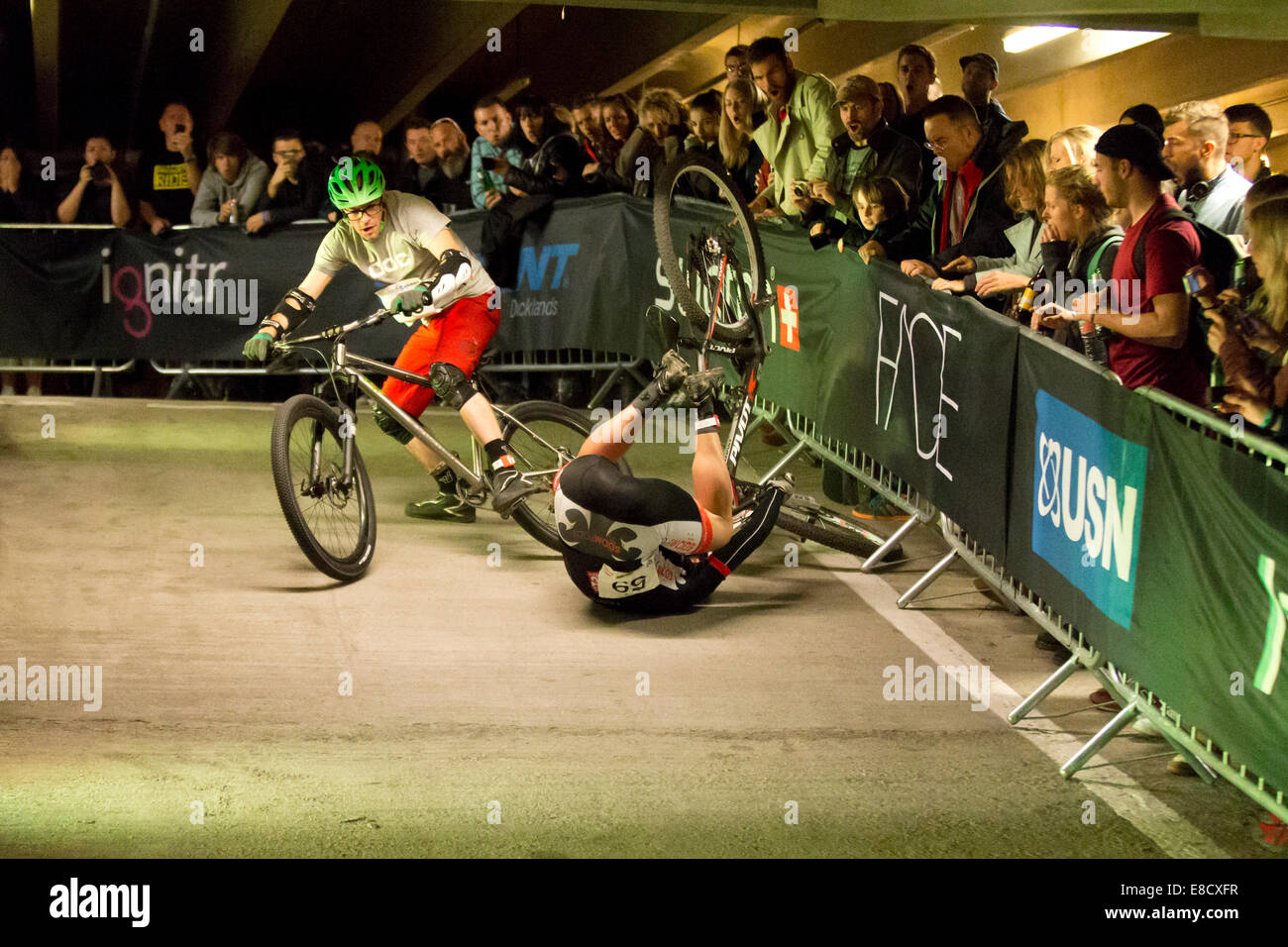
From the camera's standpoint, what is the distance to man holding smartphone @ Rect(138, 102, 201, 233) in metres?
13.5

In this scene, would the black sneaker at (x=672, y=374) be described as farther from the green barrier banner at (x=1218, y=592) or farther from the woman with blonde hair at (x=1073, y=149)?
the green barrier banner at (x=1218, y=592)

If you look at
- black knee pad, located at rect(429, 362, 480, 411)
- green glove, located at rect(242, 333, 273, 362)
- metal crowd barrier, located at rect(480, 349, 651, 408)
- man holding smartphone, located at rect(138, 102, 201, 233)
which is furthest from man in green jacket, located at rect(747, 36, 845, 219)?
man holding smartphone, located at rect(138, 102, 201, 233)

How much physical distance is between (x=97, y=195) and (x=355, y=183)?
21.6ft

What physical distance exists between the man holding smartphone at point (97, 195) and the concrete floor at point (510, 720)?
17.8 feet

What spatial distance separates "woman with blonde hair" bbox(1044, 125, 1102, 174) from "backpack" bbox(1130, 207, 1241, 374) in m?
1.14

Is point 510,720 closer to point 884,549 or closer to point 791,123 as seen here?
point 884,549

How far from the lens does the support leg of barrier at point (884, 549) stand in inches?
305

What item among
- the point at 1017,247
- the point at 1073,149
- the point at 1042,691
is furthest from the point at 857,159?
the point at 1042,691

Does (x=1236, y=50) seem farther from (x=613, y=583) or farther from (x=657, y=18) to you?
(x=613, y=583)

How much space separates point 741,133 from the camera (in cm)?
1060

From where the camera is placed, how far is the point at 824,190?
29.8 feet

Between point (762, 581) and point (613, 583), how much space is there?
1181 mm

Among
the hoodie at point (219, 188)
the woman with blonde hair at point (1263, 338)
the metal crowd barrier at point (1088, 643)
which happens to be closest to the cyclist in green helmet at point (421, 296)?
the metal crowd barrier at point (1088, 643)

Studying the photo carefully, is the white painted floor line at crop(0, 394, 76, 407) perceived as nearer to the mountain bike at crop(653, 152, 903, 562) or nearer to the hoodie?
the hoodie
